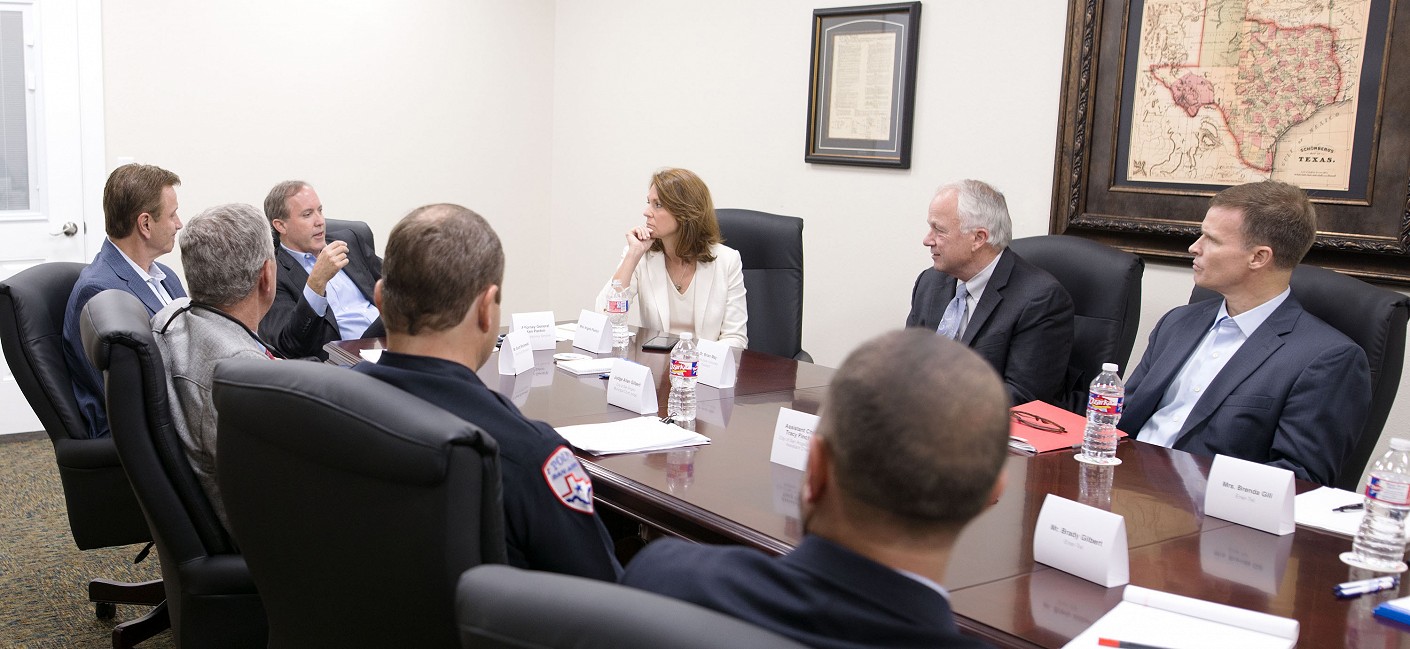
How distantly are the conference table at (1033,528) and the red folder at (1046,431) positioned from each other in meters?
0.04

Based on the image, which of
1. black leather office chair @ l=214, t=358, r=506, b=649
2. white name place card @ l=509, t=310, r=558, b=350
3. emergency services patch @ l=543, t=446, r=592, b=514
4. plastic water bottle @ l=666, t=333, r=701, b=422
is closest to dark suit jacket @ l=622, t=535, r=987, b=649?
black leather office chair @ l=214, t=358, r=506, b=649

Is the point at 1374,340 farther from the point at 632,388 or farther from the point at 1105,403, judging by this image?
the point at 632,388

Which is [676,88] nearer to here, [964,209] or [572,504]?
[964,209]

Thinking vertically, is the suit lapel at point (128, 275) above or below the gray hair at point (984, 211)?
below

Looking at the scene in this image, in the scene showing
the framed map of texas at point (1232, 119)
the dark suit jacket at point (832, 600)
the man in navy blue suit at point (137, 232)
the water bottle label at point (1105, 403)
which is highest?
the framed map of texas at point (1232, 119)

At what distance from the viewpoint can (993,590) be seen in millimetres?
1517

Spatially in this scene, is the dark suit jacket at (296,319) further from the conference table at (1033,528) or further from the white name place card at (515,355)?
the conference table at (1033,528)

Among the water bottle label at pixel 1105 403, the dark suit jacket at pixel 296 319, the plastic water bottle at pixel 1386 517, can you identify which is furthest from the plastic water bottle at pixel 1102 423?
the dark suit jacket at pixel 296 319

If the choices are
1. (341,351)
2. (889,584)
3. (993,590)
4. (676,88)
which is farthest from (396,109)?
(889,584)

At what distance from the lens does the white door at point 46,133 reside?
4.62 meters

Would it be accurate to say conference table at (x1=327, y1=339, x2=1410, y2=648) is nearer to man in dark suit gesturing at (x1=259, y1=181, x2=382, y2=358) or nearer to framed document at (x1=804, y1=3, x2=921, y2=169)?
man in dark suit gesturing at (x1=259, y1=181, x2=382, y2=358)

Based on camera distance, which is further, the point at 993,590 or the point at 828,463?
the point at 993,590

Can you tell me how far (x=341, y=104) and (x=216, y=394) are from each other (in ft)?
14.1

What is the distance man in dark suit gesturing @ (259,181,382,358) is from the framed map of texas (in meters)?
2.52
